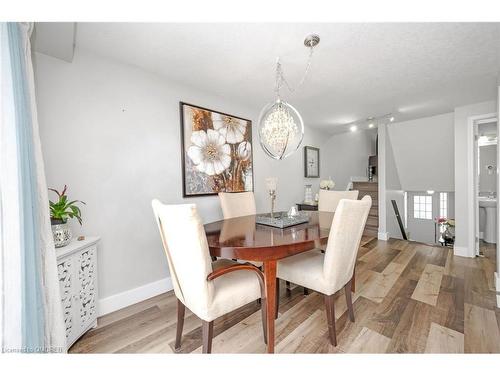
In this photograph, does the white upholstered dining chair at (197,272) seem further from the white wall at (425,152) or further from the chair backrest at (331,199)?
the white wall at (425,152)

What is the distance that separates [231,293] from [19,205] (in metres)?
1.13

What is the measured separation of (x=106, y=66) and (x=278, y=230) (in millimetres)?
2097

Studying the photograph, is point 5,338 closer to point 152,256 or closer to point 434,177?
point 152,256

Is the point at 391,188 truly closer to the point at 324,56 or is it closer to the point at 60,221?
the point at 324,56

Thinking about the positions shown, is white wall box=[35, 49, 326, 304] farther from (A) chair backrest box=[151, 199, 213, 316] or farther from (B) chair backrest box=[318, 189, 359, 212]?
(B) chair backrest box=[318, 189, 359, 212]

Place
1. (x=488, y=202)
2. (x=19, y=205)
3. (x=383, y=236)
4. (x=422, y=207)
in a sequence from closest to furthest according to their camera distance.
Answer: (x=19, y=205), (x=488, y=202), (x=383, y=236), (x=422, y=207)

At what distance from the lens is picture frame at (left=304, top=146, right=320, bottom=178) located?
4031 mm

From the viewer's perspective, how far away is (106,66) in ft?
6.02

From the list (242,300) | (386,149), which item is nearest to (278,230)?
(242,300)

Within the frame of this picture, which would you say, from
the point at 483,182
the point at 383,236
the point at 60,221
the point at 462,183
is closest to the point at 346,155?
the point at 383,236

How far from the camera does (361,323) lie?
1.62 metres

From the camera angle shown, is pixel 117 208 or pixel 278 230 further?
pixel 117 208

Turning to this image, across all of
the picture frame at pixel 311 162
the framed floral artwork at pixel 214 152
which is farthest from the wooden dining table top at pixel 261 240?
the picture frame at pixel 311 162

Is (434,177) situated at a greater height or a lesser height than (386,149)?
lesser
